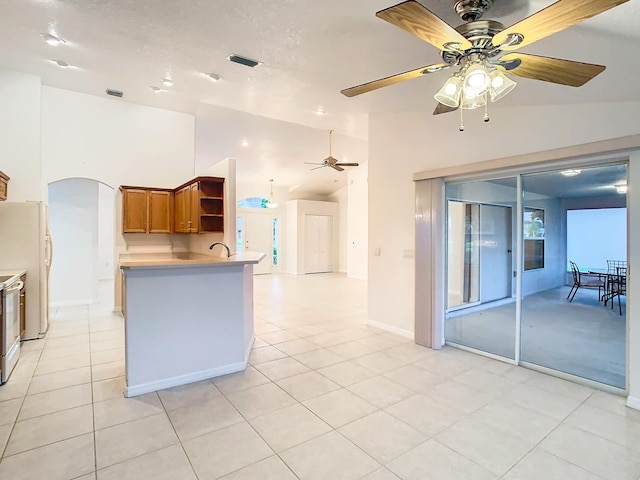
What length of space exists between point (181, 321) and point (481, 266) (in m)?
4.53

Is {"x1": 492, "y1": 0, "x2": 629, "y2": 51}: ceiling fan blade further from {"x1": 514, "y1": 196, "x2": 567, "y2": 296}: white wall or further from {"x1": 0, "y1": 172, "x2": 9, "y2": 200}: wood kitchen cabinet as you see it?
{"x1": 0, "y1": 172, "x2": 9, "y2": 200}: wood kitchen cabinet

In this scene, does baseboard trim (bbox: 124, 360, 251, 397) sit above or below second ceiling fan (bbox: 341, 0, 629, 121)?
below

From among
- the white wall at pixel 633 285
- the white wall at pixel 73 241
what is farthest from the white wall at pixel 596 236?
the white wall at pixel 73 241

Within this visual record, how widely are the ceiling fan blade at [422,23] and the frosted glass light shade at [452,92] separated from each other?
0.29m

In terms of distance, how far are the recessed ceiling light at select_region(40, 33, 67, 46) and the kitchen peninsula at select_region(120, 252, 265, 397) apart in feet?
7.09

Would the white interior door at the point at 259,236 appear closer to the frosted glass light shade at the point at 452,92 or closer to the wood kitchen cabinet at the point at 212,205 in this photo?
the wood kitchen cabinet at the point at 212,205

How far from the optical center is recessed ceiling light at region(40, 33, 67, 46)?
10.1ft

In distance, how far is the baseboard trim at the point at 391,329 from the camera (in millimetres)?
4611

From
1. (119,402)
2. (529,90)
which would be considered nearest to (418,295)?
(529,90)

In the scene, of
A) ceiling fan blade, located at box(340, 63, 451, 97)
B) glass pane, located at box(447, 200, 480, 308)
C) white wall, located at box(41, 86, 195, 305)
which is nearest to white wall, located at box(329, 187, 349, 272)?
Answer: white wall, located at box(41, 86, 195, 305)

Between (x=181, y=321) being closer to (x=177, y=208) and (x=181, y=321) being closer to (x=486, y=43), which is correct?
(x=486, y=43)

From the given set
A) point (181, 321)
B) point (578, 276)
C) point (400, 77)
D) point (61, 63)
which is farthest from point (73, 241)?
point (578, 276)

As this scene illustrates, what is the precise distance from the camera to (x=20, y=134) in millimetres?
4836

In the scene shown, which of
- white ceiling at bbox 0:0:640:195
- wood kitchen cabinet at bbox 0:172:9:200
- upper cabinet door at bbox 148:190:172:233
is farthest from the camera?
upper cabinet door at bbox 148:190:172:233
